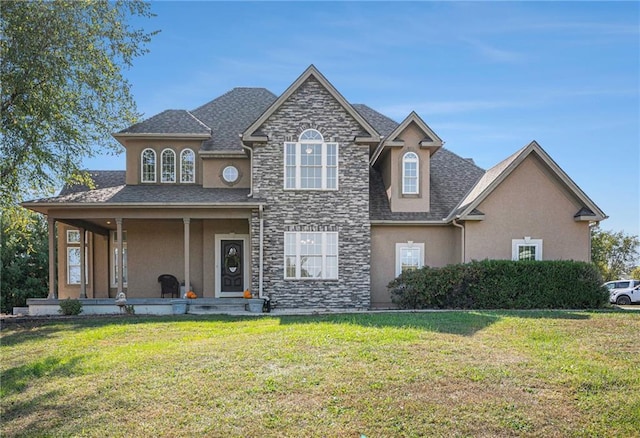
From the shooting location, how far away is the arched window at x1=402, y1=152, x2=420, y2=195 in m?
18.5

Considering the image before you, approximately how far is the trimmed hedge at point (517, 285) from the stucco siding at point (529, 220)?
47.2 inches

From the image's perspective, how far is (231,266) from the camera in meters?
19.2

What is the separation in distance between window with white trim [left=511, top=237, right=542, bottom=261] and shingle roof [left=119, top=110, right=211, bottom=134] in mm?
12157

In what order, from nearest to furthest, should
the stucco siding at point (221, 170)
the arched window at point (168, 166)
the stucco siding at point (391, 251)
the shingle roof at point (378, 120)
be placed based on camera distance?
the stucco siding at point (391, 251) < the stucco siding at point (221, 170) < the arched window at point (168, 166) < the shingle roof at point (378, 120)

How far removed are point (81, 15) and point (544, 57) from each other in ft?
48.2

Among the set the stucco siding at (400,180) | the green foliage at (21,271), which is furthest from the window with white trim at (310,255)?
the green foliage at (21,271)

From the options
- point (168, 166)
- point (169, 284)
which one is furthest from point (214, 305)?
point (168, 166)

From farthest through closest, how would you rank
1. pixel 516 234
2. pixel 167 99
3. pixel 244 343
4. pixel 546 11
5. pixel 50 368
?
pixel 167 99
pixel 516 234
pixel 546 11
pixel 244 343
pixel 50 368

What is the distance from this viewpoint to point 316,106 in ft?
57.8

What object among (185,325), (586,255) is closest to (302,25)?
(185,325)

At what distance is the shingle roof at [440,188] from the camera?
18406 millimetres

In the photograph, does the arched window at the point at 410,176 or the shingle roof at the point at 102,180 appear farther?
the shingle roof at the point at 102,180

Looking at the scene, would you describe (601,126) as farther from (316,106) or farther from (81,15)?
(81,15)

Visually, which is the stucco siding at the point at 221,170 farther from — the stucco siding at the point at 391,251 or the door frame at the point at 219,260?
the stucco siding at the point at 391,251
